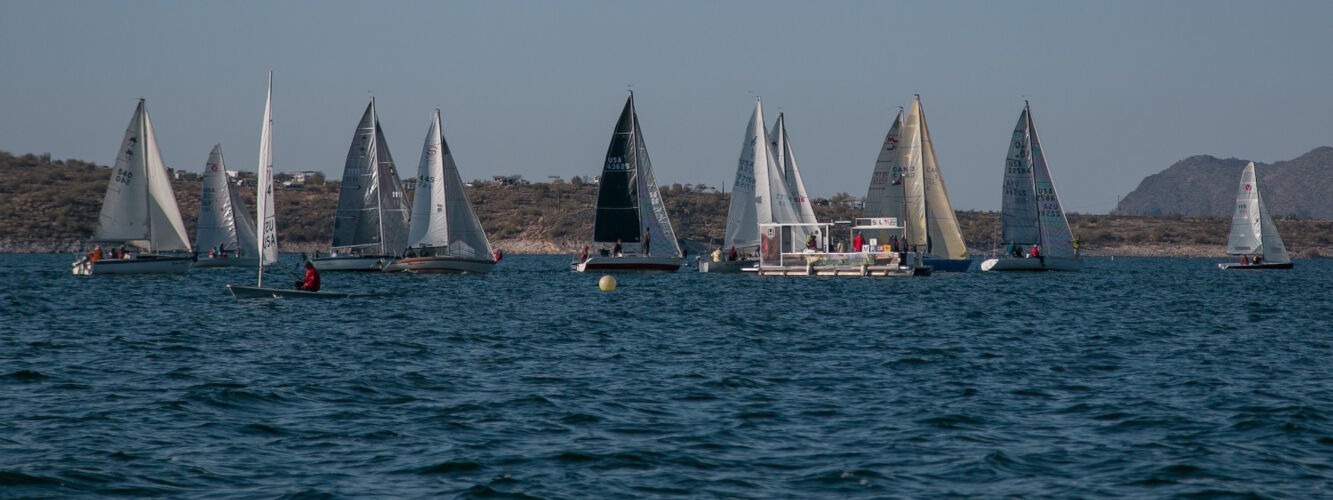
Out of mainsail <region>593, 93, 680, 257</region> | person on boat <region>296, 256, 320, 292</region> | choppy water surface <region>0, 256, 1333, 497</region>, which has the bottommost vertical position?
choppy water surface <region>0, 256, 1333, 497</region>

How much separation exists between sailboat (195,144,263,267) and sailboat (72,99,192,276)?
396 inches

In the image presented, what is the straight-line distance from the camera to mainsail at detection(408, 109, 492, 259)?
Result: 59469 millimetres

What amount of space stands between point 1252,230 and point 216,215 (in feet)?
193

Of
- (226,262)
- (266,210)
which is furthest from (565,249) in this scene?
→ (266,210)

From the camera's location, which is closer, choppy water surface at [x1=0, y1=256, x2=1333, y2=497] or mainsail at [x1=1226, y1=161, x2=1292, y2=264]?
choppy water surface at [x1=0, y1=256, x2=1333, y2=497]

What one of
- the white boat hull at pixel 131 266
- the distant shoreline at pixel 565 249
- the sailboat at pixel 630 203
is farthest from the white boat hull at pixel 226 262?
the distant shoreline at pixel 565 249

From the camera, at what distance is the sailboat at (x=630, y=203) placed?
63.3m

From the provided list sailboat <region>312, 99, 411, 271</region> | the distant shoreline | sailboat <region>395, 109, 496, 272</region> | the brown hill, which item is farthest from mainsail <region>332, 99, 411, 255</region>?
the brown hill

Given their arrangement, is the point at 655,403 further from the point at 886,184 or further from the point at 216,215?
the point at 216,215

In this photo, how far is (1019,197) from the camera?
71.2 meters

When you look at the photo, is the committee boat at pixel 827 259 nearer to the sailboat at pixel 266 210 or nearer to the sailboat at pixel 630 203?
the sailboat at pixel 630 203

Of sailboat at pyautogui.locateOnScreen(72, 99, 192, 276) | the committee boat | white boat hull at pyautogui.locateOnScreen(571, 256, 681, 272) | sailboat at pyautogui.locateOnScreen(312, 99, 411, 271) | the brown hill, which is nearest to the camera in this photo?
sailboat at pyautogui.locateOnScreen(72, 99, 192, 276)

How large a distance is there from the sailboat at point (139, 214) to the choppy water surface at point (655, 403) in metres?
23.1

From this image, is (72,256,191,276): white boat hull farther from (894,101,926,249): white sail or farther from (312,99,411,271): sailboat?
(894,101,926,249): white sail
